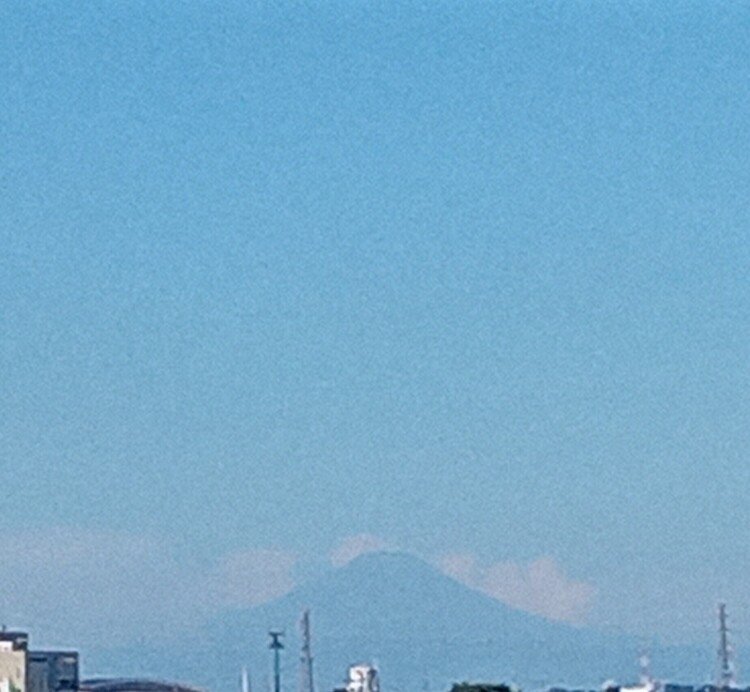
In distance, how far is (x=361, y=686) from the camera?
169 m

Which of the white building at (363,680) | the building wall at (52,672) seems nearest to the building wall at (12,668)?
the building wall at (52,672)

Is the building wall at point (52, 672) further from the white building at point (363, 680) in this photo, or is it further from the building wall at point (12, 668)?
the white building at point (363, 680)

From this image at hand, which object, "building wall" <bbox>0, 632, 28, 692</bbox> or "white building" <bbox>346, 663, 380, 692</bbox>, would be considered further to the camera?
"white building" <bbox>346, 663, 380, 692</bbox>

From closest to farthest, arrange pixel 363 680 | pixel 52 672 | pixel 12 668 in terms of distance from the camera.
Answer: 1. pixel 12 668
2. pixel 52 672
3. pixel 363 680

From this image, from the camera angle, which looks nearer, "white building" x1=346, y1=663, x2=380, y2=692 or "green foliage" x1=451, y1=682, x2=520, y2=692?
"green foliage" x1=451, y1=682, x2=520, y2=692

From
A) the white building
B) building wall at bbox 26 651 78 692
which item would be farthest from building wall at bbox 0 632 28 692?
the white building

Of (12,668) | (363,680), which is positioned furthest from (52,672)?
(363,680)

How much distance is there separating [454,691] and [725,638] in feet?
231

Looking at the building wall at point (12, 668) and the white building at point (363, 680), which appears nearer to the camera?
the building wall at point (12, 668)

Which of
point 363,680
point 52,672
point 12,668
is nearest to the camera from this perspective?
point 12,668

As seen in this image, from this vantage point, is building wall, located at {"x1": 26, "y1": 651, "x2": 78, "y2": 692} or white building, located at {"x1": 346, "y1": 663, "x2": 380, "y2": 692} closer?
building wall, located at {"x1": 26, "y1": 651, "x2": 78, "y2": 692}

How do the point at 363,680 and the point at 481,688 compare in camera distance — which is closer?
the point at 481,688

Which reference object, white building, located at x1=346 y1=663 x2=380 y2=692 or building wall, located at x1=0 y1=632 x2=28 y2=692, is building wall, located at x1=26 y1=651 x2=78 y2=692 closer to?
building wall, located at x1=0 y1=632 x2=28 y2=692

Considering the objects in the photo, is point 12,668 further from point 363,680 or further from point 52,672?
point 363,680
